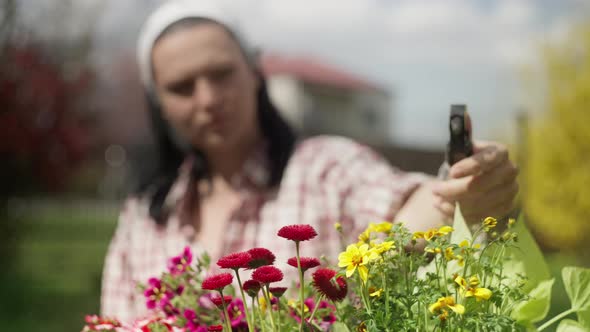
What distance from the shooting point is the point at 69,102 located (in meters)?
8.73

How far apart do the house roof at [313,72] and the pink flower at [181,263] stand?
1037 inches

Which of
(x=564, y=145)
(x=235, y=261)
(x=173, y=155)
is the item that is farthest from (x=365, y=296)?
(x=564, y=145)

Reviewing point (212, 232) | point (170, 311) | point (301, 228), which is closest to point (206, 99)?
point (212, 232)

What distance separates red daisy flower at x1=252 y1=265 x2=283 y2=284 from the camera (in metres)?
0.78

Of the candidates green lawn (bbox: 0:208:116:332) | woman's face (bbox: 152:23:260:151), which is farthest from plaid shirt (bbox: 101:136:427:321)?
green lawn (bbox: 0:208:116:332)

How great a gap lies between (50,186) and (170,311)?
25.5ft

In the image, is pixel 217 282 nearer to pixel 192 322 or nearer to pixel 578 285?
pixel 192 322

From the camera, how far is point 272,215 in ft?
7.02

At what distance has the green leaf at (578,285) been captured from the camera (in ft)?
2.92

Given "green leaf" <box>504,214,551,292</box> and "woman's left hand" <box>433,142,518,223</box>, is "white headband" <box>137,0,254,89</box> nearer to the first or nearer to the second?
"woman's left hand" <box>433,142,518,223</box>

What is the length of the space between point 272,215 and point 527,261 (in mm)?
1253

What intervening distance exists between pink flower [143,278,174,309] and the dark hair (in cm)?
115

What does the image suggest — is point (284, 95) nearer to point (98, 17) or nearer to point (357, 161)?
point (98, 17)

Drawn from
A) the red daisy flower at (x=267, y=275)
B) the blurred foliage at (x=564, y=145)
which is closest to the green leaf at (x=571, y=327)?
the red daisy flower at (x=267, y=275)
